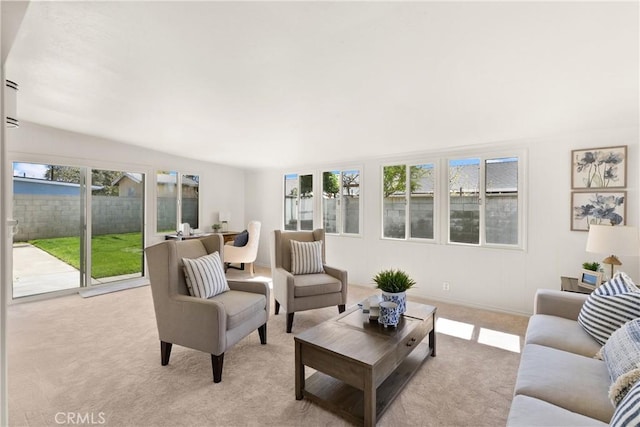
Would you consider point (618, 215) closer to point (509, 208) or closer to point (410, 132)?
point (509, 208)

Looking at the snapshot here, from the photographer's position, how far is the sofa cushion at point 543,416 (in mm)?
1176

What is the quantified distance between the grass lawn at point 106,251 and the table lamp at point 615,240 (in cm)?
619

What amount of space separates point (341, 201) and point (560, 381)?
4.02m

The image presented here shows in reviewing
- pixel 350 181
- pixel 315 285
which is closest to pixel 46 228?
pixel 315 285

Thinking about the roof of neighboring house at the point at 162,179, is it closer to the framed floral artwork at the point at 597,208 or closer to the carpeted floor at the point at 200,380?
the carpeted floor at the point at 200,380

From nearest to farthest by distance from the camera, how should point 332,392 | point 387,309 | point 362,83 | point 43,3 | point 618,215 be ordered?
1. point 43,3
2. point 332,392
3. point 387,309
4. point 362,83
5. point 618,215

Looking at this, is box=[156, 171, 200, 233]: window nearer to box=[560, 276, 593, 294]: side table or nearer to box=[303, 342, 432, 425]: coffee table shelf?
box=[303, 342, 432, 425]: coffee table shelf

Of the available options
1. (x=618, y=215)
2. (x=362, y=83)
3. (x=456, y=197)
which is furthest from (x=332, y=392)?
(x=618, y=215)

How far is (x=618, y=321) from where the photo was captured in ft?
5.81

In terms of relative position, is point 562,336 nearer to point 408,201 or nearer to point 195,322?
point 195,322

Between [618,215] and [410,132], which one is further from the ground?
[410,132]

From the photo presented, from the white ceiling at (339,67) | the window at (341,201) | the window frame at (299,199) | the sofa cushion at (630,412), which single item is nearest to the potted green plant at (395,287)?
the sofa cushion at (630,412)

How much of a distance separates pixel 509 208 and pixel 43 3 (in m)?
4.61
